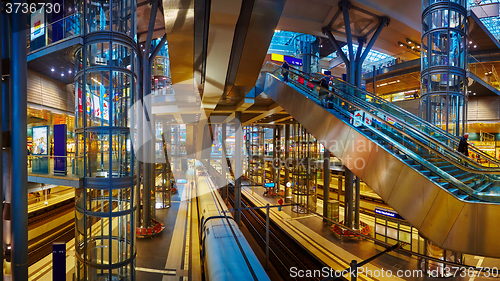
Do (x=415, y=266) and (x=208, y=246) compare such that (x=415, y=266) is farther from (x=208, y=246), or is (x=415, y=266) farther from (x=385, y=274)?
(x=208, y=246)

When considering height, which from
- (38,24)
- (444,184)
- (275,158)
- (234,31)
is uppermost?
(38,24)

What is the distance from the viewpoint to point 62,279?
18.1 ft

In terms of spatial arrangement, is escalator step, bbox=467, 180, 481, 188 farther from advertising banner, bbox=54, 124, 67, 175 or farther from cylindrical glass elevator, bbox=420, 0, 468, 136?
advertising banner, bbox=54, 124, 67, 175

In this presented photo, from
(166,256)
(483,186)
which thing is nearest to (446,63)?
(483,186)

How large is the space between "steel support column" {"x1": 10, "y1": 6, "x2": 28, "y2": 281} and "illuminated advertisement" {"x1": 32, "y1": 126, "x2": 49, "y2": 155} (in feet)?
11.2

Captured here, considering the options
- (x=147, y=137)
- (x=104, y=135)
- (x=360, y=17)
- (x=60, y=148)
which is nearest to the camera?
(x=104, y=135)

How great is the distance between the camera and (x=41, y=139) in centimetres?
847

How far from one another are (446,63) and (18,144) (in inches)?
583

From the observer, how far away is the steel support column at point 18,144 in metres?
5.34

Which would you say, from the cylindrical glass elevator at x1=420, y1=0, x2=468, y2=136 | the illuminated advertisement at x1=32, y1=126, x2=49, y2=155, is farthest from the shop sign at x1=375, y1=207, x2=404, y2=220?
the illuminated advertisement at x1=32, y1=126, x2=49, y2=155

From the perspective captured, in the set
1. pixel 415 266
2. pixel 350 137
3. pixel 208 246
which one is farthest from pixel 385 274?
pixel 208 246

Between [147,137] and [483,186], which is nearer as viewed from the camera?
[483,186]

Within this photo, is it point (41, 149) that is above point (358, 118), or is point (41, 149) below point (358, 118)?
below

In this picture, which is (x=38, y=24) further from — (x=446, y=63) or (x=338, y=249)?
(x=446, y=63)
